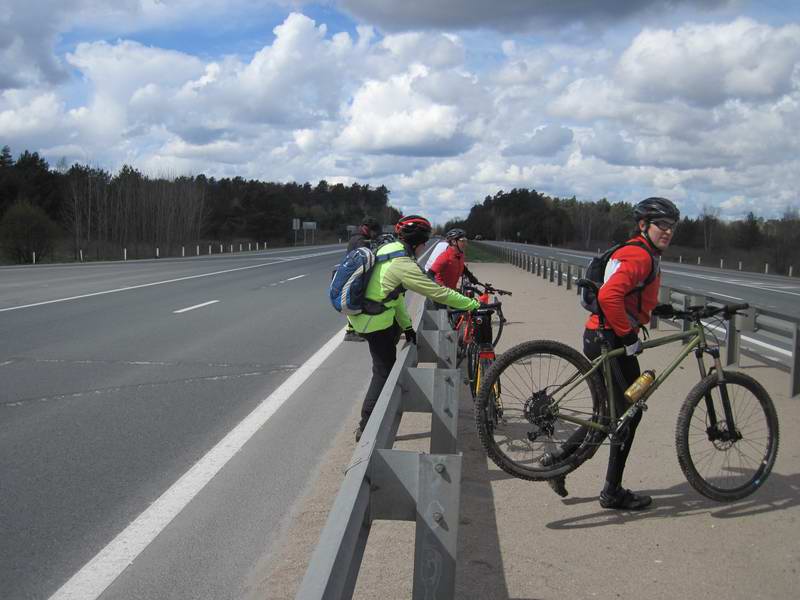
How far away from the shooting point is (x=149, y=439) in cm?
657

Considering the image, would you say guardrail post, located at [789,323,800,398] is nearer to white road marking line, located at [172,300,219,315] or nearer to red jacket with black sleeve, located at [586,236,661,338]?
red jacket with black sleeve, located at [586,236,661,338]

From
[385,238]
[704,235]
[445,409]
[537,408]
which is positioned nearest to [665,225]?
[537,408]

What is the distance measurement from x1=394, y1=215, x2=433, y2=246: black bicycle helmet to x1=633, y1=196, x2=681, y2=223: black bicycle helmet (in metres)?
1.87

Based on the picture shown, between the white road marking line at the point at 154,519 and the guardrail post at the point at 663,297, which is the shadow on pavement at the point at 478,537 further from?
the guardrail post at the point at 663,297

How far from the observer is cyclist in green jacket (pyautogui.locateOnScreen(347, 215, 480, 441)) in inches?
238

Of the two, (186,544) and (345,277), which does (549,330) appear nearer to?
(345,277)

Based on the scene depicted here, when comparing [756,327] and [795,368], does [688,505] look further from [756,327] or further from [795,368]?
[756,327]

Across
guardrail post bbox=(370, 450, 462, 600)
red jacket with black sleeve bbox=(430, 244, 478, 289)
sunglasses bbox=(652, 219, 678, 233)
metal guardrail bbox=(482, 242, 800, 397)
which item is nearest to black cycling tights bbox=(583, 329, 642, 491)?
sunglasses bbox=(652, 219, 678, 233)

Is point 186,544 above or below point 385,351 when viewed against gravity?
below

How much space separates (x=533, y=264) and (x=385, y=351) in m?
33.7

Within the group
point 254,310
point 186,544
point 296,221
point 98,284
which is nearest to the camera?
point 186,544

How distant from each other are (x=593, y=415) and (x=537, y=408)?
1.11 feet

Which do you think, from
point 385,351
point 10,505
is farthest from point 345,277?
point 10,505

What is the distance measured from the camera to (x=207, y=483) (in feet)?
17.9
